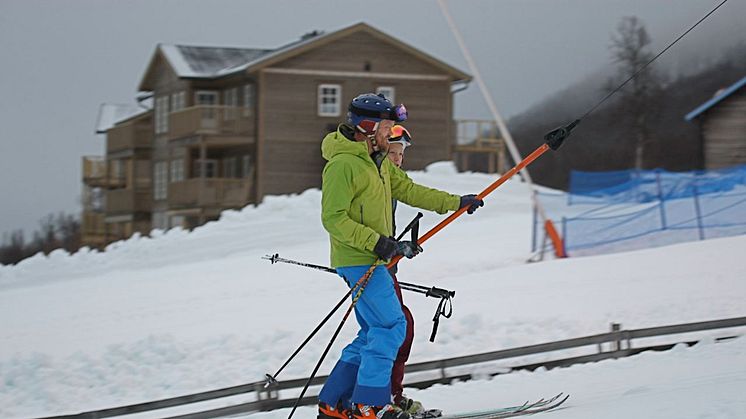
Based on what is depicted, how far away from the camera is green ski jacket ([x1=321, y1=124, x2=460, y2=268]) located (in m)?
6.52

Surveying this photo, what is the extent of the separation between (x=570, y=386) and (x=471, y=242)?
13.8m

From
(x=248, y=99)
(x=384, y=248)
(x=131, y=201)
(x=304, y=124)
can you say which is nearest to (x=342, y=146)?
(x=384, y=248)

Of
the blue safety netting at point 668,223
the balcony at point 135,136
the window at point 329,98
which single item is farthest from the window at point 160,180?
the blue safety netting at point 668,223

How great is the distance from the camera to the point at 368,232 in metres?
6.50

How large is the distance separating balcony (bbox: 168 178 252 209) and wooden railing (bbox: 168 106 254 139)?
185cm

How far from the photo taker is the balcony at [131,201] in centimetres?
4653

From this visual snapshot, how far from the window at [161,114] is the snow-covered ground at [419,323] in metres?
22.7

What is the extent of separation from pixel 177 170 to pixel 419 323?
3135 cm

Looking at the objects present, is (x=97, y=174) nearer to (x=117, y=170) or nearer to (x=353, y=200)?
(x=117, y=170)

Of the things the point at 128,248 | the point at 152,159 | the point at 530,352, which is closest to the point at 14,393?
the point at 530,352

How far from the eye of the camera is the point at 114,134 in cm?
4944

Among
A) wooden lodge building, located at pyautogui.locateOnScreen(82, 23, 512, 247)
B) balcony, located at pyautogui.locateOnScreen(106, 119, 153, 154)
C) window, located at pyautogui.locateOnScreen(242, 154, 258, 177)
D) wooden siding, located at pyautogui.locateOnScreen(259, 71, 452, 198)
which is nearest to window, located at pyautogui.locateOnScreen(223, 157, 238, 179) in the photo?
wooden lodge building, located at pyautogui.locateOnScreen(82, 23, 512, 247)

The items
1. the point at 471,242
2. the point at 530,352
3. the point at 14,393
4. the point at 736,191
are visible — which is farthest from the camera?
the point at 471,242

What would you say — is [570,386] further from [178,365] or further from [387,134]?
[178,365]
